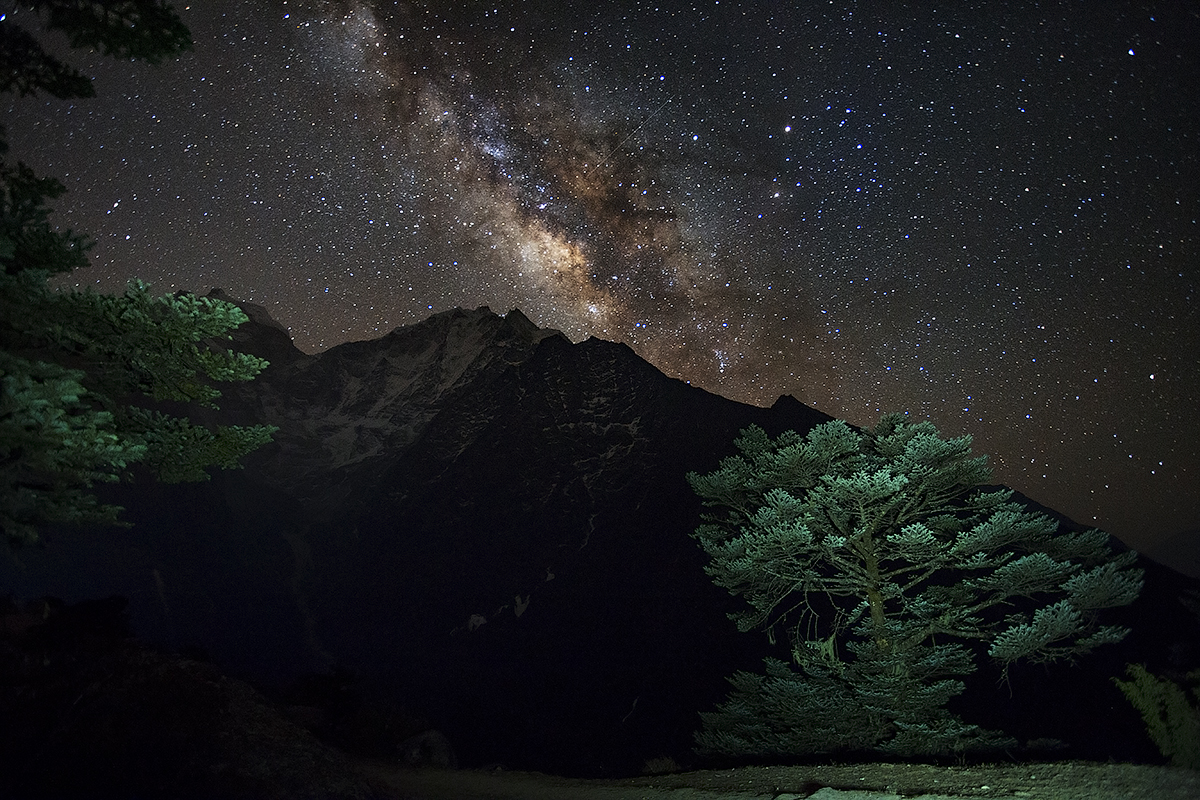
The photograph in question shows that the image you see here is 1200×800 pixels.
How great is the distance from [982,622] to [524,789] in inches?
382

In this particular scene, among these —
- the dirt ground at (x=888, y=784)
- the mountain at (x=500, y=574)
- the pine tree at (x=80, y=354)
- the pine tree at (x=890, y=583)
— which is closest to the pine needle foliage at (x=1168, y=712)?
the pine tree at (x=890, y=583)

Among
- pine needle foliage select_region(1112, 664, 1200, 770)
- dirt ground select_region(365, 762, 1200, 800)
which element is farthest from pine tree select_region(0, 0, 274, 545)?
pine needle foliage select_region(1112, 664, 1200, 770)

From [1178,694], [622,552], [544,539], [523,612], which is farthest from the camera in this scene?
[544,539]

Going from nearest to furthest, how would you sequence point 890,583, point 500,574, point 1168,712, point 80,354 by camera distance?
point 80,354 → point 1168,712 → point 890,583 → point 500,574

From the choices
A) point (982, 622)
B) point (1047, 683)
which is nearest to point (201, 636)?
point (982, 622)

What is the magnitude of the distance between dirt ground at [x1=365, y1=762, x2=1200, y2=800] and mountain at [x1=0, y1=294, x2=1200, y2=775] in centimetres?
1723

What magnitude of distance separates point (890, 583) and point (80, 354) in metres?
12.8

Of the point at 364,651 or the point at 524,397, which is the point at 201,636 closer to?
the point at 364,651

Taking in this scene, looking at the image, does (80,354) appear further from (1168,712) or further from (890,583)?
(1168,712)

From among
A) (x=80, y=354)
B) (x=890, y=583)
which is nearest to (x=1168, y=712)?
(x=890, y=583)

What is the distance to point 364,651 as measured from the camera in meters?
64.5

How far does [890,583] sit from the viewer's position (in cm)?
963

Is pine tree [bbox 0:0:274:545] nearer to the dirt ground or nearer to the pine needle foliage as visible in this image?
the dirt ground

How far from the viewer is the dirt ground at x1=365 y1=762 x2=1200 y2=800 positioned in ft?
16.0
